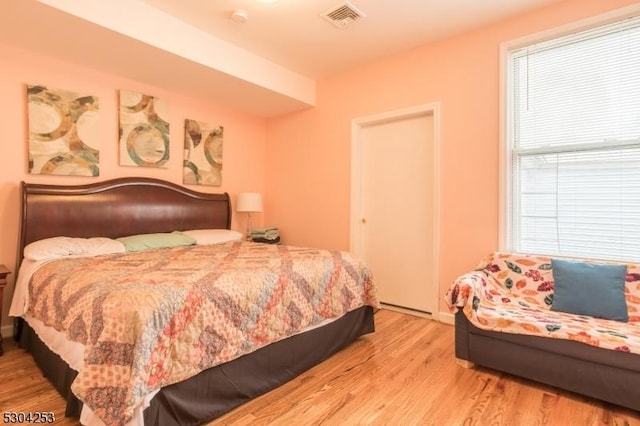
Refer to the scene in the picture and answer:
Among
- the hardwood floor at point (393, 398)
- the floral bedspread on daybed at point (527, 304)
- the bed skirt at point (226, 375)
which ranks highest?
the floral bedspread on daybed at point (527, 304)

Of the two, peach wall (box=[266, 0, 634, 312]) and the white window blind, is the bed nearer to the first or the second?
peach wall (box=[266, 0, 634, 312])

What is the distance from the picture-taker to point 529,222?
2.85 meters

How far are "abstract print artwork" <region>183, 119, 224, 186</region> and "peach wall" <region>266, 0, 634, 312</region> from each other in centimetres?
112

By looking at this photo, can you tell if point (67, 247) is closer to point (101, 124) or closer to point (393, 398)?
point (101, 124)

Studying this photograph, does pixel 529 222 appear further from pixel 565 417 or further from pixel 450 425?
pixel 450 425

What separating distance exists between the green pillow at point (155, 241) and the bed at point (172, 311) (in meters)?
0.10

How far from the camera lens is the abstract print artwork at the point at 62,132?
2875 millimetres

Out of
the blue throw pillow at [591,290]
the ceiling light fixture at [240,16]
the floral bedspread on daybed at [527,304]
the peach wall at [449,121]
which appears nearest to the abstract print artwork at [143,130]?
the ceiling light fixture at [240,16]

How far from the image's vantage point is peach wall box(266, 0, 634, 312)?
295 cm

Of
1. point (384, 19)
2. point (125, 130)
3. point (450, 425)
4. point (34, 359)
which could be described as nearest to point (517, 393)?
point (450, 425)

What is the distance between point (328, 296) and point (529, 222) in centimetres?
179

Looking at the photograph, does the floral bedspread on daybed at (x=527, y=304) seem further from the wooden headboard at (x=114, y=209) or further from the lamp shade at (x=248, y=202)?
the wooden headboard at (x=114, y=209)

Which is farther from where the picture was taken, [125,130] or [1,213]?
[125,130]

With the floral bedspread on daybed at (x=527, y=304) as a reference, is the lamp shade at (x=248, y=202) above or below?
above
